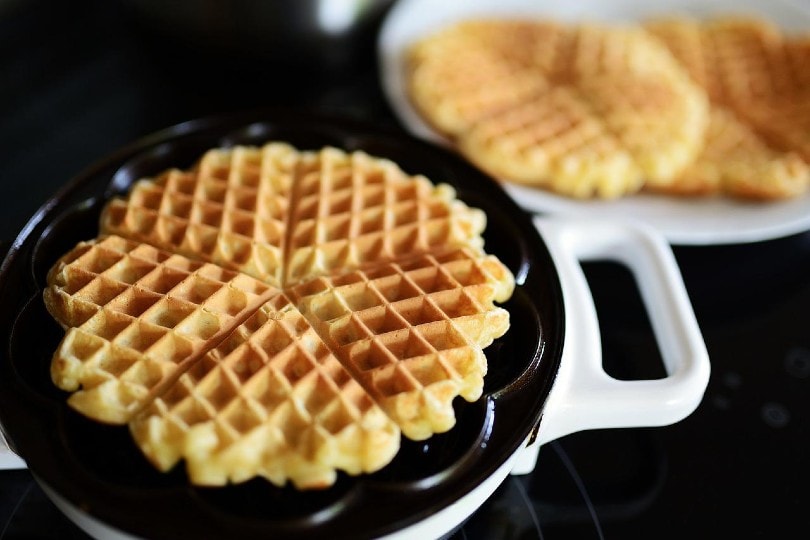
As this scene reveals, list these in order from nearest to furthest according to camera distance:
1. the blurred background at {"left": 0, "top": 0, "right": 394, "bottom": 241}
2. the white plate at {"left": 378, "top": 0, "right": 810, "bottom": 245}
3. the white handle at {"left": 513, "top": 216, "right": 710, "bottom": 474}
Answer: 1. the white handle at {"left": 513, "top": 216, "right": 710, "bottom": 474}
2. the white plate at {"left": 378, "top": 0, "right": 810, "bottom": 245}
3. the blurred background at {"left": 0, "top": 0, "right": 394, "bottom": 241}

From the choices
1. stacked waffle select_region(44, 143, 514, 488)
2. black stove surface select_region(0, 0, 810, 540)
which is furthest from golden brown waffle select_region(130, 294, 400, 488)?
black stove surface select_region(0, 0, 810, 540)

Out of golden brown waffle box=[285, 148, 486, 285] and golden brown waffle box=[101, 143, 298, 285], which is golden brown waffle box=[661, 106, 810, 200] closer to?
golden brown waffle box=[285, 148, 486, 285]

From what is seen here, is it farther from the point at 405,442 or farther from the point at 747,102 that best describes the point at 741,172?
the point at 405,442

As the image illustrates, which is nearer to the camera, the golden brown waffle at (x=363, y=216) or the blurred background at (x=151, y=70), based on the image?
the golden brown waffle at (x=363, y=216)

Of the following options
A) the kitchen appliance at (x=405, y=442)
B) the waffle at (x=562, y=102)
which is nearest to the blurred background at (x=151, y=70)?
the waffle at (x=562, y=102)

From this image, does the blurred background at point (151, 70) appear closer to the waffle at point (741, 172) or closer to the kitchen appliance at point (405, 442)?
the kitchen appliance at point (405, 442)

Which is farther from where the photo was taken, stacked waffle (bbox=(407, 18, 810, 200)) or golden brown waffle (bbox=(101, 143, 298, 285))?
stacked waffle (bbox=(407, 18, 810, 200))
